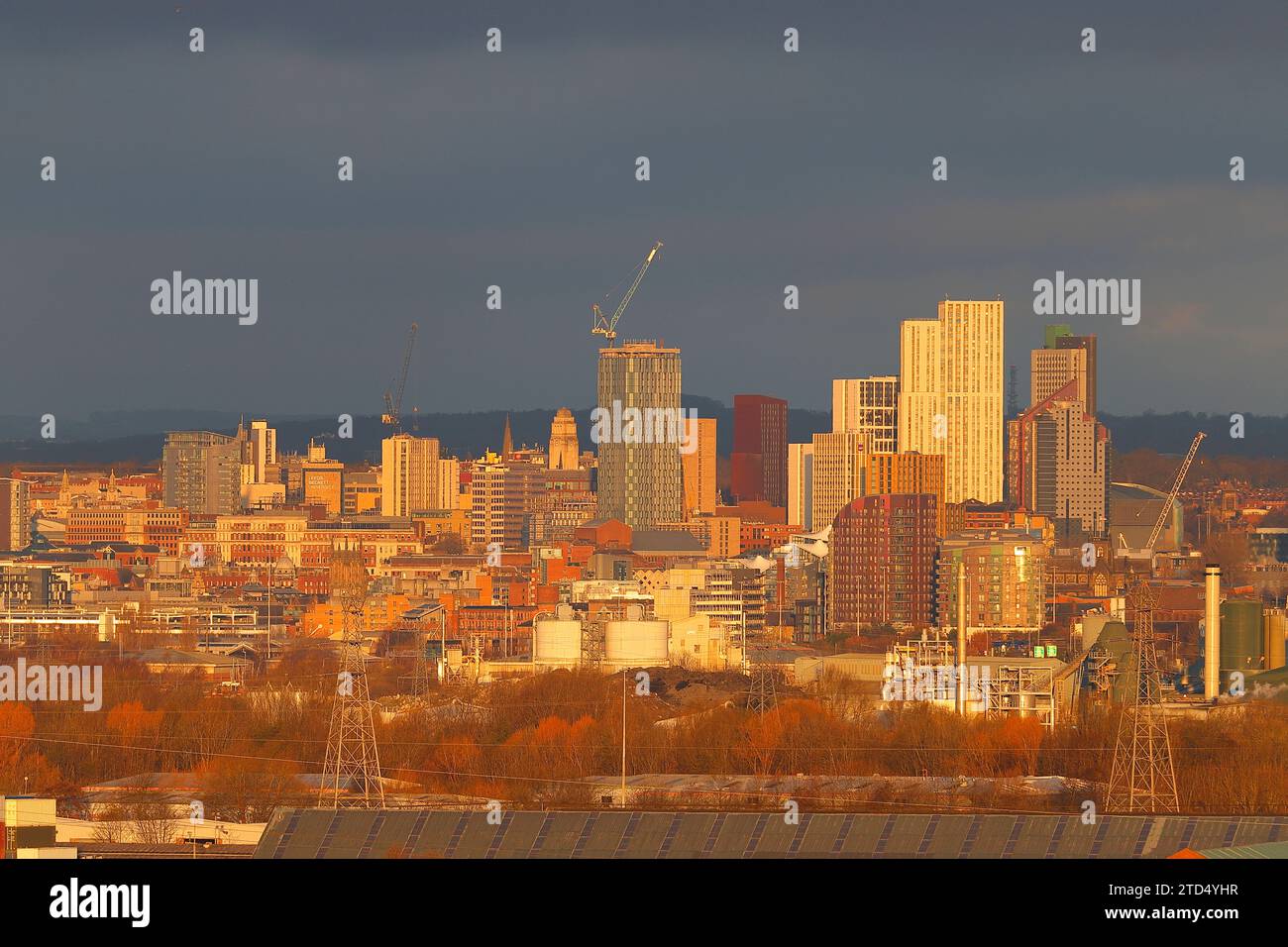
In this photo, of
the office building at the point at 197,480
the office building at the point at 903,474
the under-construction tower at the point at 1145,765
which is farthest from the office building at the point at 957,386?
the under-construction tower at the point at 1145,765

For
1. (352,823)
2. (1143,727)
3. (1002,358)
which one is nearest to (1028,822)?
(352,823)

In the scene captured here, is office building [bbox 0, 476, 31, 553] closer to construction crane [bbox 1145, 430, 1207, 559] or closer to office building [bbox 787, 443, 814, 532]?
office building [bbox 787, 443, 814, 532]

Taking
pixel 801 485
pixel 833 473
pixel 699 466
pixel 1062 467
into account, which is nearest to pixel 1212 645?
pixel 1062 467

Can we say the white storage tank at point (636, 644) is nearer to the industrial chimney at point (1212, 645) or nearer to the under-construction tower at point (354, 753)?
the industrial chimney at point (1212, 645)

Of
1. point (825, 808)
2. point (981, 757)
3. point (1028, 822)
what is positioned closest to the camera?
point (1028, 822)

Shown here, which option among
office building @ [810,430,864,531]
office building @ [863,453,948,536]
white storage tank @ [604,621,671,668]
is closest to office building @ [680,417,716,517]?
office building @ [810,430,864,531]
